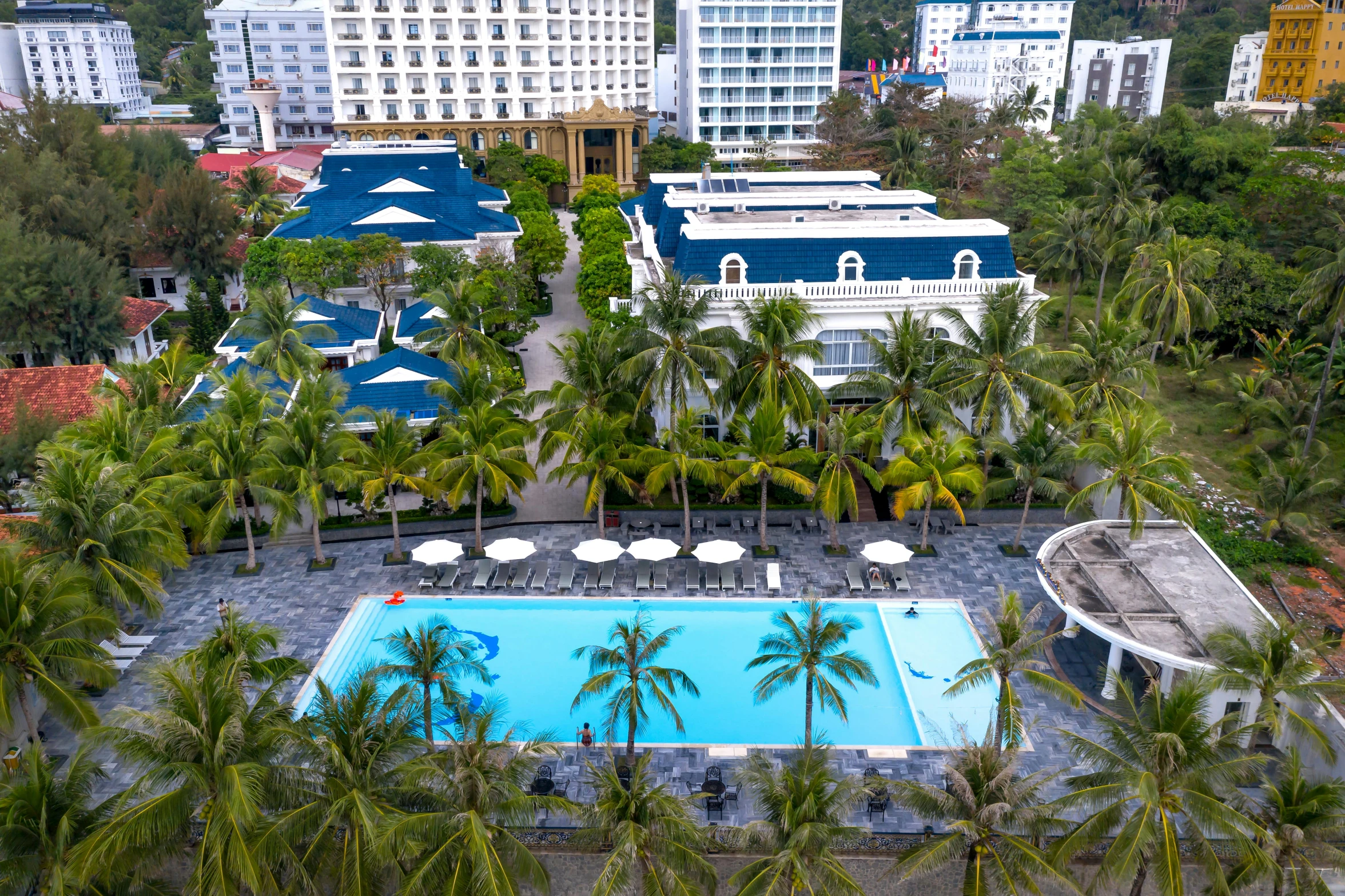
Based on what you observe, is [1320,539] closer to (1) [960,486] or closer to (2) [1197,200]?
(1) [960,486]

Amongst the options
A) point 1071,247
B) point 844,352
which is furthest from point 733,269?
point 1071,247

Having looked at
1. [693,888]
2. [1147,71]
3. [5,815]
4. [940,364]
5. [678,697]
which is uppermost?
[1147,71]

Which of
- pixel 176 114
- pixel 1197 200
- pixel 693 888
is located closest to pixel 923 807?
pixel 693 888

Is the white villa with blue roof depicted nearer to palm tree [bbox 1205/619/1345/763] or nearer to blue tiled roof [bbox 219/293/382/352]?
blue tiled roof [bbox 219/293/382/352]

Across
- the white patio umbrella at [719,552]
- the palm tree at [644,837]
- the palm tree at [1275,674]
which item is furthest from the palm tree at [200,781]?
the palm tree at [1275,674]

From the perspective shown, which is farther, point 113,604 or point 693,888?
point 113,604

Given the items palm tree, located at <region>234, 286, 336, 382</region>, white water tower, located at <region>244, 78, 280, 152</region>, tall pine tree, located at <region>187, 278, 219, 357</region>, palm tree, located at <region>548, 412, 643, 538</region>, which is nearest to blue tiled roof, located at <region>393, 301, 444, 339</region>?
palm tree, located at <region>234, 286, 336, 382</region>
